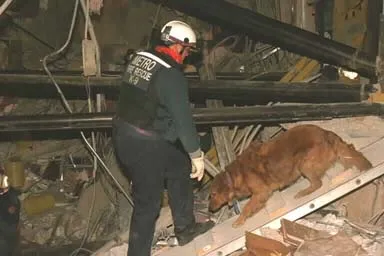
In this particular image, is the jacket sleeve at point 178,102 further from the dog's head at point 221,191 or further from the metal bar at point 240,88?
the metal bar at point 240,88

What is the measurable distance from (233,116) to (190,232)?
0.88m

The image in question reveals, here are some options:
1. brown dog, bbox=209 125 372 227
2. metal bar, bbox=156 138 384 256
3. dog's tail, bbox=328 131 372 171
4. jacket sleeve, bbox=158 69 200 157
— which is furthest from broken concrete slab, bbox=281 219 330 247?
Answer: jacket sleeve, bbox=158 69 200 157

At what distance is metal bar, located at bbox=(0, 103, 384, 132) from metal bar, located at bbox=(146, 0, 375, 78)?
30 cm

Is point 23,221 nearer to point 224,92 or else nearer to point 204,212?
point 204,212

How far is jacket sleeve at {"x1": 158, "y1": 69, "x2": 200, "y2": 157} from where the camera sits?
361 cm

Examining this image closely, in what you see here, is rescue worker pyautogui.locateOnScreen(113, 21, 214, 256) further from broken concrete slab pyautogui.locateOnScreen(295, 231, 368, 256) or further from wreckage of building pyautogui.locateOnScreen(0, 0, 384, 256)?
broken concrete slab pyautogui.locateOnScreen(295, 231, 368, 256)

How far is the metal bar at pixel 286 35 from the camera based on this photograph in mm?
4207

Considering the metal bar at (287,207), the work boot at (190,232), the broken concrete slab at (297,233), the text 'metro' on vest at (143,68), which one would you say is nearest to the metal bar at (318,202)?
the metal bar at (287,207)

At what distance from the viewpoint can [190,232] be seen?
421 cm

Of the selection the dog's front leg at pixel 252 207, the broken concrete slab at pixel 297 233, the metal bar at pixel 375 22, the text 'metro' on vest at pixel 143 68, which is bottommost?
the broken concrete slab at pixel 297 233

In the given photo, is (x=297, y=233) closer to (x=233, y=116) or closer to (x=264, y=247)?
(x=264, y=247)

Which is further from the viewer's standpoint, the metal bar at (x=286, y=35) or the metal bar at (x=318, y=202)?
the metal bar at (x=286, y=35)

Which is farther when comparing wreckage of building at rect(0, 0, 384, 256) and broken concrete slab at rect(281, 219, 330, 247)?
wreckage of building at rect(0, 0, 384, 256)

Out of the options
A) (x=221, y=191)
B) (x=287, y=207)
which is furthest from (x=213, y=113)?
(x=287, y=207)
